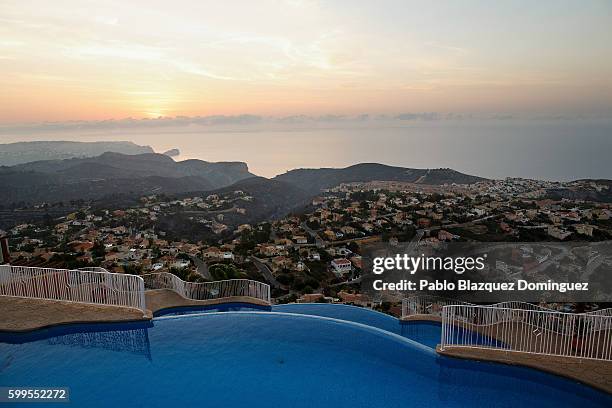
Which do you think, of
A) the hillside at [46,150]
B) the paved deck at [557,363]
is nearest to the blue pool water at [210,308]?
the paved deck at [557,363]

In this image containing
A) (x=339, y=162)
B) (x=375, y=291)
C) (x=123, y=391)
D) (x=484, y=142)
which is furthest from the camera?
(x=484, y=142)

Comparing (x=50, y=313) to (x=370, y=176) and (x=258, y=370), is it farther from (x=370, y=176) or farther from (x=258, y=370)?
(x=370, y=176)

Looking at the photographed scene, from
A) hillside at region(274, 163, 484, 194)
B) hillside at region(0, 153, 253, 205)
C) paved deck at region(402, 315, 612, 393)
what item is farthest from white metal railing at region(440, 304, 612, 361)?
hillside at region(274, 163, 484, 194)

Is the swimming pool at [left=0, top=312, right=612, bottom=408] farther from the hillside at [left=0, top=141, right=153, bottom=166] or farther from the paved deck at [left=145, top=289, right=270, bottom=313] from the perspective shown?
the hillside at [left=0, top=141, right=153, bottom=166]

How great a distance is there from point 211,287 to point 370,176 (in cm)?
7168

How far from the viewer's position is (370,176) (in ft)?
264

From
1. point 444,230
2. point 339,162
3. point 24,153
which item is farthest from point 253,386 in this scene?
point 24,153

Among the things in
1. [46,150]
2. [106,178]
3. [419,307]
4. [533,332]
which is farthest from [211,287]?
[46,150]

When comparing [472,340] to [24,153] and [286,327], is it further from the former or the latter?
[24,153]

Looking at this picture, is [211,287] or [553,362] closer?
[553,362]

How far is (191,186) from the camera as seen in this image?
3292 inches

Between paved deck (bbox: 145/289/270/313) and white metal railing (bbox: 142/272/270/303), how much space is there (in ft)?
0.52

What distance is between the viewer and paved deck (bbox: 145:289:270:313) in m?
10.0

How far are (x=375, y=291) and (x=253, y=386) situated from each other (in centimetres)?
1475
